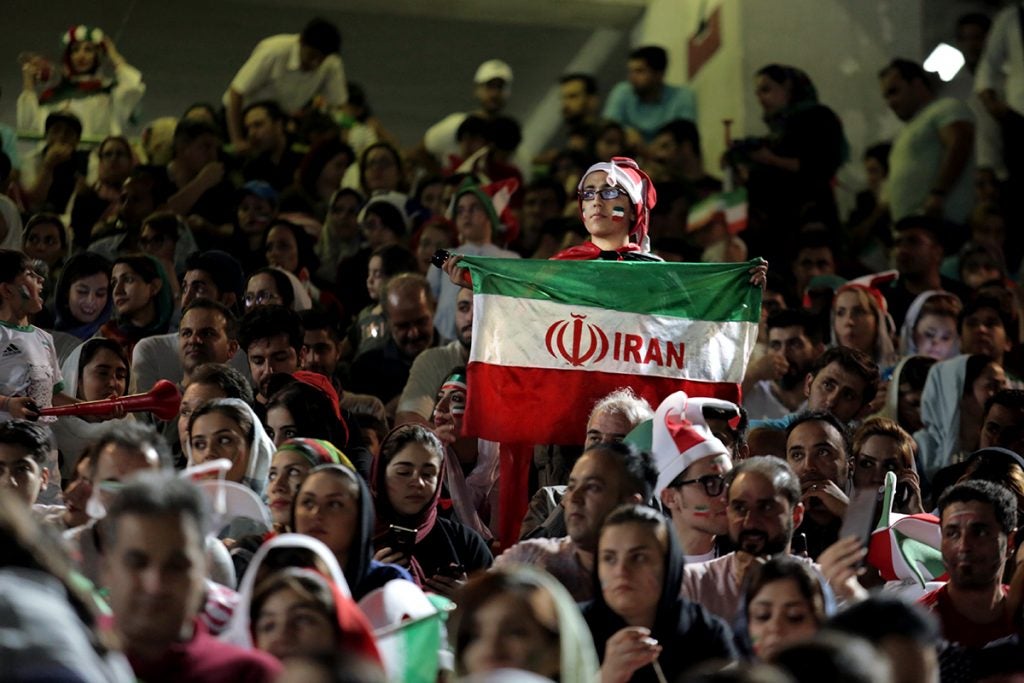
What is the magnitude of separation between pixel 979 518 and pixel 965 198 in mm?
7504

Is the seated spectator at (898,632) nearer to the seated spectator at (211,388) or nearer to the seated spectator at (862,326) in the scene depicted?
the seated spectator at (211,388)

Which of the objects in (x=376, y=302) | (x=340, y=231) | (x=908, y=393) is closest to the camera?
(x=908, y=393)

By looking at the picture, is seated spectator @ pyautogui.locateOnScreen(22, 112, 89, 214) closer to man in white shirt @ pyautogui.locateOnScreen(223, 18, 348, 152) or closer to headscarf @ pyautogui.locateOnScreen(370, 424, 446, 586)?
man in white shirt @ pyautogui.locateOnScreen(223, 18, 348, 152)

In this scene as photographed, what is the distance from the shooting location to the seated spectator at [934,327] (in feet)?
32.1

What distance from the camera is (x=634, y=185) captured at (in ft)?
26.0

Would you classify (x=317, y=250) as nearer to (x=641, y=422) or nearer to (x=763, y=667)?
(x=641, y=422)

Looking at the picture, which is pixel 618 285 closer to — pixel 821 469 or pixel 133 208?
pixel 821 469

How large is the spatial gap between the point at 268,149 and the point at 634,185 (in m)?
5.50

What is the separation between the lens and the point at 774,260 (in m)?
12.1

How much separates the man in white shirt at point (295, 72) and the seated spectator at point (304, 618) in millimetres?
9435

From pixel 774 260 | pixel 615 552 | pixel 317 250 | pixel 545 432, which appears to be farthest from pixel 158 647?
pixel 774 260

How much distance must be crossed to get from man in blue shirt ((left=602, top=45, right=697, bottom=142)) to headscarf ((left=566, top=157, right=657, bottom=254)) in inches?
260

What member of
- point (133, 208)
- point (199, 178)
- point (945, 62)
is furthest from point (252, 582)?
point (945, 62)

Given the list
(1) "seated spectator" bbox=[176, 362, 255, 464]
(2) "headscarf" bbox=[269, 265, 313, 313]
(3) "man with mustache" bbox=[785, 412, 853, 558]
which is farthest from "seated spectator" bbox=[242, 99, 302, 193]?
(3) "man with mustache" bbox=[785, 412, 853, 558]
